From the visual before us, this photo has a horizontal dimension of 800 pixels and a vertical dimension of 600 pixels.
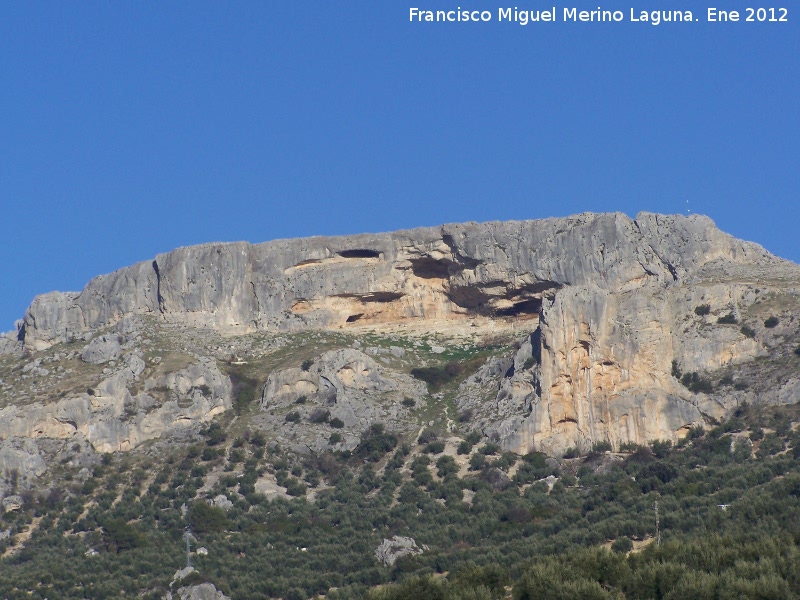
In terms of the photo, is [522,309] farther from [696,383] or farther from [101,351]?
[101,351]

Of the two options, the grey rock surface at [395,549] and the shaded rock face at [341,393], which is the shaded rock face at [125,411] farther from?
the grey rock surface at [395,549]

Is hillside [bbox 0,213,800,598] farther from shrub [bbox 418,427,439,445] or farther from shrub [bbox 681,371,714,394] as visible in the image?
shrub [bbox 418,427,439,445]

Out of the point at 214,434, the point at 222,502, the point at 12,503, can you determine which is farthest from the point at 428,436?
the point at 12,503

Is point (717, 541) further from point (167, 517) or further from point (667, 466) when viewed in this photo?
point (167, 517)

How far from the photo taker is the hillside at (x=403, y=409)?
208ft

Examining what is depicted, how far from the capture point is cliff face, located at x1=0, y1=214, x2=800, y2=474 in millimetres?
73312

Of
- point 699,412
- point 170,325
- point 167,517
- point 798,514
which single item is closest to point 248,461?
point 167,517

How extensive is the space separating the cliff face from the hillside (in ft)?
0.40

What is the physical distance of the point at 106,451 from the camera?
77062 mm

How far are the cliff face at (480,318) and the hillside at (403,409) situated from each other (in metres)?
0.12

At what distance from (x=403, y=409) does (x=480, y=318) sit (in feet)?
34.0

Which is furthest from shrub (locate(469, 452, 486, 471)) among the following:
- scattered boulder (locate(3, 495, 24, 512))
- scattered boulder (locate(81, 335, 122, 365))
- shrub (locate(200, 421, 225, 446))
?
scattered boulder (locate(81, 335, 122, 365))

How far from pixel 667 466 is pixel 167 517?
67.6 ft

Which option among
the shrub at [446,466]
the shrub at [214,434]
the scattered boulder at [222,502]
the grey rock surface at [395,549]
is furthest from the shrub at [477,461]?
the shrub at [214,434]
